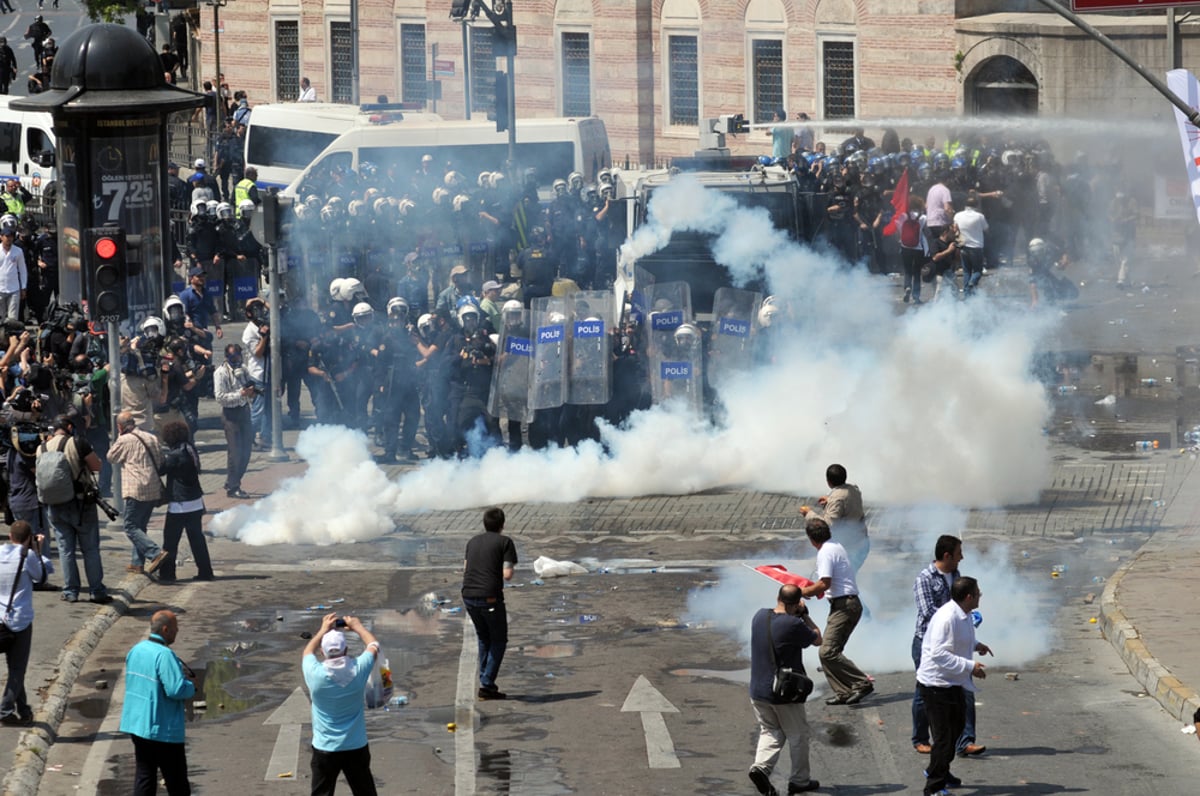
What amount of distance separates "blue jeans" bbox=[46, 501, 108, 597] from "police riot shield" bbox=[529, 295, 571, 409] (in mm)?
5846

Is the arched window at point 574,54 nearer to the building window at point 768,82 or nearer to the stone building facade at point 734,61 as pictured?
the stone building facade at point 734,61

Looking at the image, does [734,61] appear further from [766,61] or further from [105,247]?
[105,247]

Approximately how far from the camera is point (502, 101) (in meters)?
30.5

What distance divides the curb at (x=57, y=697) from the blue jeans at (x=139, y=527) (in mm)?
212

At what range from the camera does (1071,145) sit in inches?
1350

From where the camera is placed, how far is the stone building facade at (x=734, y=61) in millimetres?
36625

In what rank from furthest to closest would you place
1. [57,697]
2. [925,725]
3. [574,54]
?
[574,54]
[57,697]
[925,725]

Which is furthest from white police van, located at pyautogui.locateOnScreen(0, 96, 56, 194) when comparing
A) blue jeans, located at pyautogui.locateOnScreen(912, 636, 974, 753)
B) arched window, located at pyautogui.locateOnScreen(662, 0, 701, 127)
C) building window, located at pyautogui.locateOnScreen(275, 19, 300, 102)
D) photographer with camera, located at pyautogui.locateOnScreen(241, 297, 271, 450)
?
blue jeans, located at pyautogui.locateOnScreen(912, 636, 974, 753)

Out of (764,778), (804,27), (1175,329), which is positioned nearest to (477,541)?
(764,778)

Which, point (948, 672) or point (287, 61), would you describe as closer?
point (948, 672)

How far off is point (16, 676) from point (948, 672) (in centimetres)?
566

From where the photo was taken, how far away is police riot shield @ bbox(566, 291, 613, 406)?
65.7 ft

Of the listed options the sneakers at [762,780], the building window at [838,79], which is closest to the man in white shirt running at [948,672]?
the sneakers at [762,780]

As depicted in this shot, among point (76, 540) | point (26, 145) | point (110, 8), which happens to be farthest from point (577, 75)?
point (76, 540)
